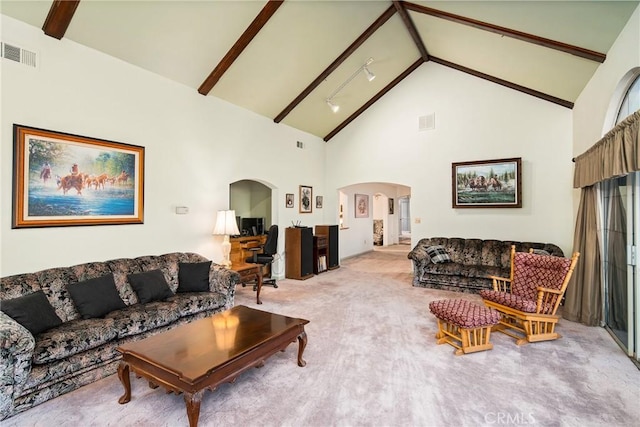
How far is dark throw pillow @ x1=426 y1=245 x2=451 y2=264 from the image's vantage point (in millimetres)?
5824

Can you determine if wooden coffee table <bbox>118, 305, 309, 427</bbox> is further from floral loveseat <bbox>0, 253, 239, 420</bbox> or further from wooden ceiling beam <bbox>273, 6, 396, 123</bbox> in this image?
wooden ceiling beam <bbox>273, 6, 396, 123</bbox>

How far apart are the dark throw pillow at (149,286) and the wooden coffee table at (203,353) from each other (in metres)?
0.96

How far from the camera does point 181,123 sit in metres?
4.57

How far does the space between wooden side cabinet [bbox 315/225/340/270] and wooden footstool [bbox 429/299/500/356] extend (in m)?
4.11

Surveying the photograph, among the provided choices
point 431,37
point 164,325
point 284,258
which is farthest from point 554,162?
point 164,325

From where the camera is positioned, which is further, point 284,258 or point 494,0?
point 284,258

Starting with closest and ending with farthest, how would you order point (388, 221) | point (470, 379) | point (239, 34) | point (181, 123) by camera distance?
point (470, 379)
point (239, 34)
point (181, 123)
point (388, 221)

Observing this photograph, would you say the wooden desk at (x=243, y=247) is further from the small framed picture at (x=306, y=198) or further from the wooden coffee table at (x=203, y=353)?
the wooden coffee table at (x=203, y=353)

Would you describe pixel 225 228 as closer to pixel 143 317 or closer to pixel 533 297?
pixel 143 317

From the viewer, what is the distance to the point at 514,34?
13.3 feet

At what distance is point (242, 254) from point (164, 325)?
10.6 feet

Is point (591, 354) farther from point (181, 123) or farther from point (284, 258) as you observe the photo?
point (181, 123)

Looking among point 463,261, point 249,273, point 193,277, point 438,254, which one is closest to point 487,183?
point 463,261

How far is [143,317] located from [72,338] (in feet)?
1.98
